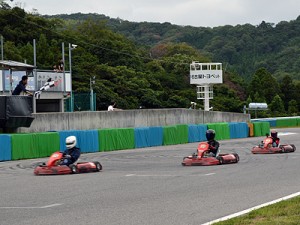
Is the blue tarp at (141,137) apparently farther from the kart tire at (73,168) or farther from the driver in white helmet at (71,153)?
the kart tire at (73,168)

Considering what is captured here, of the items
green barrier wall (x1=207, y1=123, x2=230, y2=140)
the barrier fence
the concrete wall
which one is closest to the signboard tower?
the concrete wall

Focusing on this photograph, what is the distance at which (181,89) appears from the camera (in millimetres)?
88750

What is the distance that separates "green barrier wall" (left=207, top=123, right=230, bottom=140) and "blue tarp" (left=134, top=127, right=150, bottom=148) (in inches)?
286

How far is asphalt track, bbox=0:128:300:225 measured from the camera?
32.0 feet

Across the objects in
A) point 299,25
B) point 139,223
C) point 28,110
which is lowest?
point 139,223

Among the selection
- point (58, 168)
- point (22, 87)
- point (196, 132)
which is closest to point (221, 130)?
point (196, 132)

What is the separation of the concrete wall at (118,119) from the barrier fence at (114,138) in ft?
10.5

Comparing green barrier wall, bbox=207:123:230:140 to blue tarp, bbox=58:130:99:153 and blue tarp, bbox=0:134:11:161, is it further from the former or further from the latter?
blue tarp, bbox=0:134:11:161

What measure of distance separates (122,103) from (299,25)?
113372 mm

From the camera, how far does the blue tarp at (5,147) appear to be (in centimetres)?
2444

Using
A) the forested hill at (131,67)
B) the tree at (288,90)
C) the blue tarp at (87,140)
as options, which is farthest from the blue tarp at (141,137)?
the tree at (288,90)

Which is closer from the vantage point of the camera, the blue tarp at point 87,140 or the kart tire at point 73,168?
the kart tire at point 73,168

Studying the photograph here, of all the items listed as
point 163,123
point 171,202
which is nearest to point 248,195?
point 171,202

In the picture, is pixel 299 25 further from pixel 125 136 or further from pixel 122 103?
pixel 125 136
